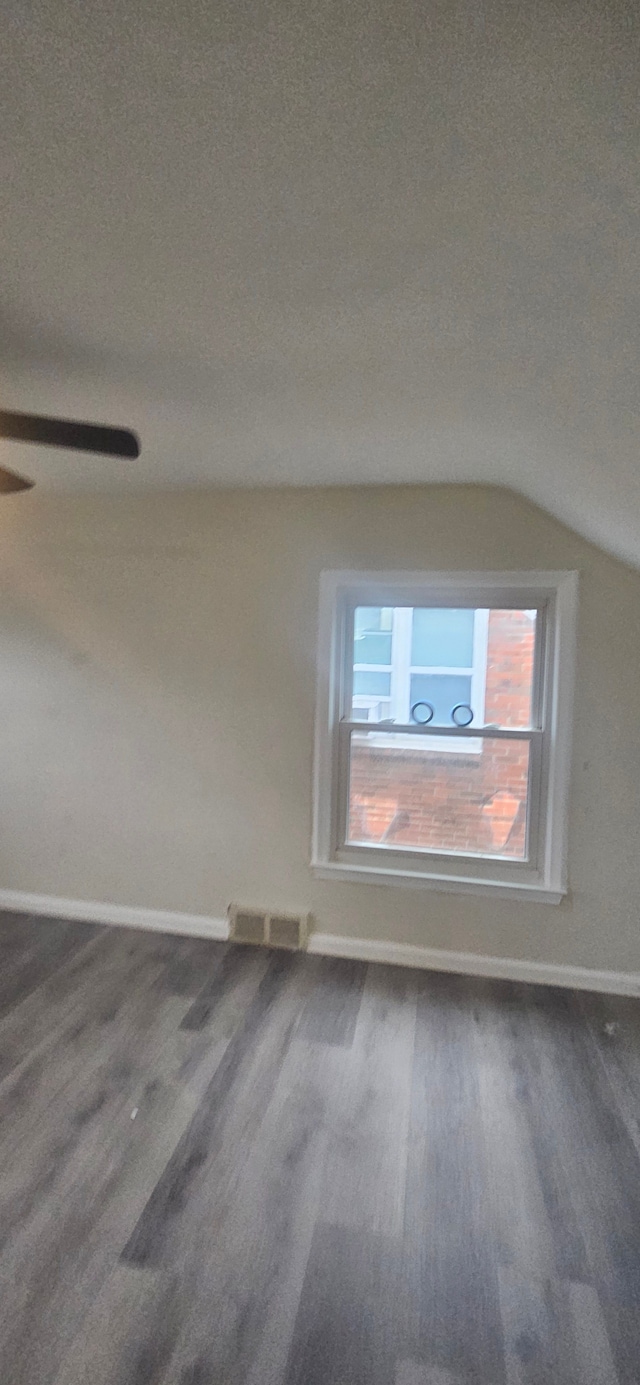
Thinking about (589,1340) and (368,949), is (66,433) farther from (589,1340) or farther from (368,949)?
(368,949)

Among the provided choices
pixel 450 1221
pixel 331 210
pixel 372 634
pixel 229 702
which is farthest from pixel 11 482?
pixel 450 1221

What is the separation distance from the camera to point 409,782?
2.70 metres

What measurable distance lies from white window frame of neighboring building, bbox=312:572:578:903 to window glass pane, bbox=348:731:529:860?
5cm

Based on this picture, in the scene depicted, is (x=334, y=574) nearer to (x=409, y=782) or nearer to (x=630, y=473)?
(x=409, y=782)

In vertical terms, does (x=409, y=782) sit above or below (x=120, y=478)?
below

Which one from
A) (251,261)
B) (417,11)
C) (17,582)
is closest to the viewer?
(417,11)

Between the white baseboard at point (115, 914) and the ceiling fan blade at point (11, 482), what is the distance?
2.11 metres

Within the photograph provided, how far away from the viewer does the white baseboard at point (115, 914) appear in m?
2.86

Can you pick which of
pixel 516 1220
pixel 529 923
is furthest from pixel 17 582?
pixel 516 1220

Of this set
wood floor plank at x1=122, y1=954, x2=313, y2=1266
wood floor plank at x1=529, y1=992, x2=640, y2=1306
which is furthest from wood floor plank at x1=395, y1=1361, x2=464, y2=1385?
wood floor plank at x1=122, y1=954, x2=313, y2=1266

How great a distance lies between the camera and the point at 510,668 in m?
2.58

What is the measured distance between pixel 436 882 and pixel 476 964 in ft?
1.35

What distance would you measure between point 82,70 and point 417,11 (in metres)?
0.41

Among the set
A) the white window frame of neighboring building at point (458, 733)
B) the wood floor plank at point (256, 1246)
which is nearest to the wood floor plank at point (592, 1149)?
the white window frame of neighboring building at point (458, 733)
